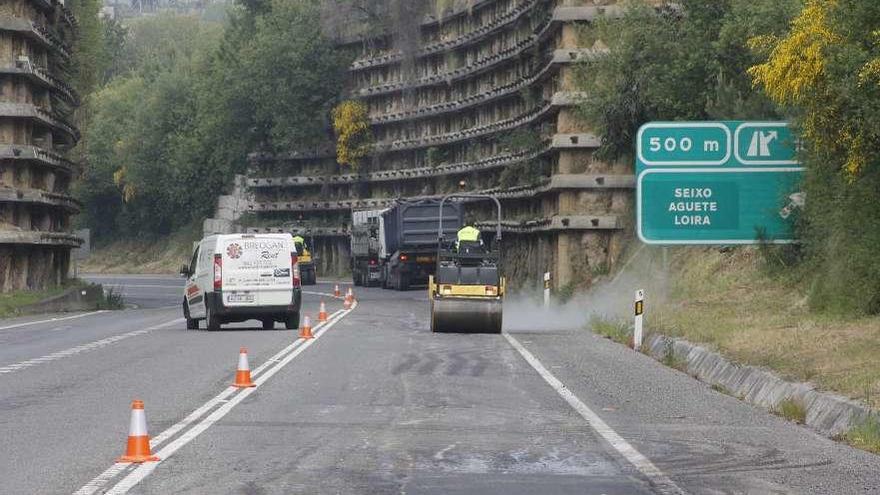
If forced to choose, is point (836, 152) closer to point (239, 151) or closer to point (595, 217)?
point (595, 217)

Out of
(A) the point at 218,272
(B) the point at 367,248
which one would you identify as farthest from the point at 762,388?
(B) the point at 367,248

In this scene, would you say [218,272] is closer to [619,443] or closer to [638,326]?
[638,326]

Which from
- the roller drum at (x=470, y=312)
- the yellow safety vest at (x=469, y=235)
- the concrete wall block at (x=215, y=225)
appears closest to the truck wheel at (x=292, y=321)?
the roller drum at (x=470, y=312)

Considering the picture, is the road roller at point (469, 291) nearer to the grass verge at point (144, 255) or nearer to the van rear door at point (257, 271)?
the van rear door at point (257, 271)

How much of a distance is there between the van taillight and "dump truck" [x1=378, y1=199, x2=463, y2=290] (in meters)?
28.2

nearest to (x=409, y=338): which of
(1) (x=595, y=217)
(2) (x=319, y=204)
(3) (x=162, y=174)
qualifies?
(1) (x=595, y=217)

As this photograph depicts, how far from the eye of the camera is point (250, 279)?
3150cm

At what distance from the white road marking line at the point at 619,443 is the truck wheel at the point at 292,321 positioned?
12.1 m

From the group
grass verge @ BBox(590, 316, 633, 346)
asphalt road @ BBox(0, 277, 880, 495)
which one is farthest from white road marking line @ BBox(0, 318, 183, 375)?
grass verge @ BBox(590, 316, 633, 346)

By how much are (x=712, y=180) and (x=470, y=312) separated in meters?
6.56

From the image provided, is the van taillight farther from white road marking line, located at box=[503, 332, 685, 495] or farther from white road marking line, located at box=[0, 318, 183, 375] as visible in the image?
white road marking line, located at box=[503, 332, 685, 495]

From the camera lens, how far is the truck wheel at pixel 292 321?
3266 cm

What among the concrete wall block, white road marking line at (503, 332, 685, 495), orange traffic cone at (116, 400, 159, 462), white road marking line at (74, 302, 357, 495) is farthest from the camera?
the concrete wall block

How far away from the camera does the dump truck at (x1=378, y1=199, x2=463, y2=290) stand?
2415 inches
